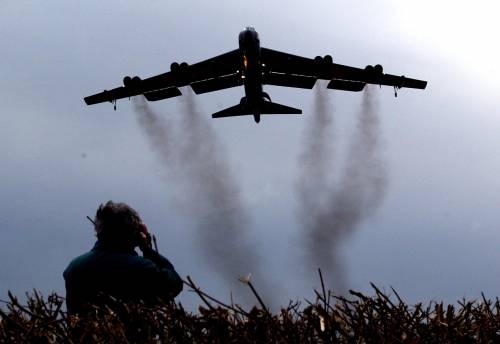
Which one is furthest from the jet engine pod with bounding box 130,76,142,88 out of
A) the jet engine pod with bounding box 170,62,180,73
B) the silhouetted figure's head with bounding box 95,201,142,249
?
the silhouetted figure's head with bounding box 95,201,142,249

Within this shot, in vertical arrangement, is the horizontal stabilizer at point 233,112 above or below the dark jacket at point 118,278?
above

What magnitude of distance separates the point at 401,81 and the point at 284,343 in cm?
4316

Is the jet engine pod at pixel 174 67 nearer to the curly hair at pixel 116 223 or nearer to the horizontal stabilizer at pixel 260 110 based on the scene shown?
the horizontal stabilizer at pixel 260 110

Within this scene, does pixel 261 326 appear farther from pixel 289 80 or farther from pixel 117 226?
pixel 289 80

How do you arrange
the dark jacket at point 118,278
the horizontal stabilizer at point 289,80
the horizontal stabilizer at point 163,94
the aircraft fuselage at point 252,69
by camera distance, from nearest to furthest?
the dark jacket at point 118,278
the aircraft fuselage at point 252,69
the horizontal stabilizer at point 289,80
the horizontal stabilizer at point 163,94

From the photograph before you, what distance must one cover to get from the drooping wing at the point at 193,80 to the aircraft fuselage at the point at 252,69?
2.99 m

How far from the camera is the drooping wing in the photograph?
1580 inches

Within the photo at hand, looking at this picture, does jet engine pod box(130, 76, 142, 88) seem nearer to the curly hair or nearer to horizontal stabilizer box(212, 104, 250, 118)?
horizontal stabilizer box(212, 104, 250, 118)

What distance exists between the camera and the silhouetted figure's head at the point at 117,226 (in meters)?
5.64

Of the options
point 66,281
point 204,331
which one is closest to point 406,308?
point 204,331

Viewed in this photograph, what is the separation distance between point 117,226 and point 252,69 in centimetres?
3057

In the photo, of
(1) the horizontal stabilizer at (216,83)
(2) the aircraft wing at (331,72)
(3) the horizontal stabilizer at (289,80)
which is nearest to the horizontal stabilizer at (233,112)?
(1) the horizontal stabilizer at (216,83)

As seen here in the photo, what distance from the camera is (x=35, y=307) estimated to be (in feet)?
13.2

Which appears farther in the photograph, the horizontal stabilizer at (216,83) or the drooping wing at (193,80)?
the horizontal stabilizer at (216,83)
